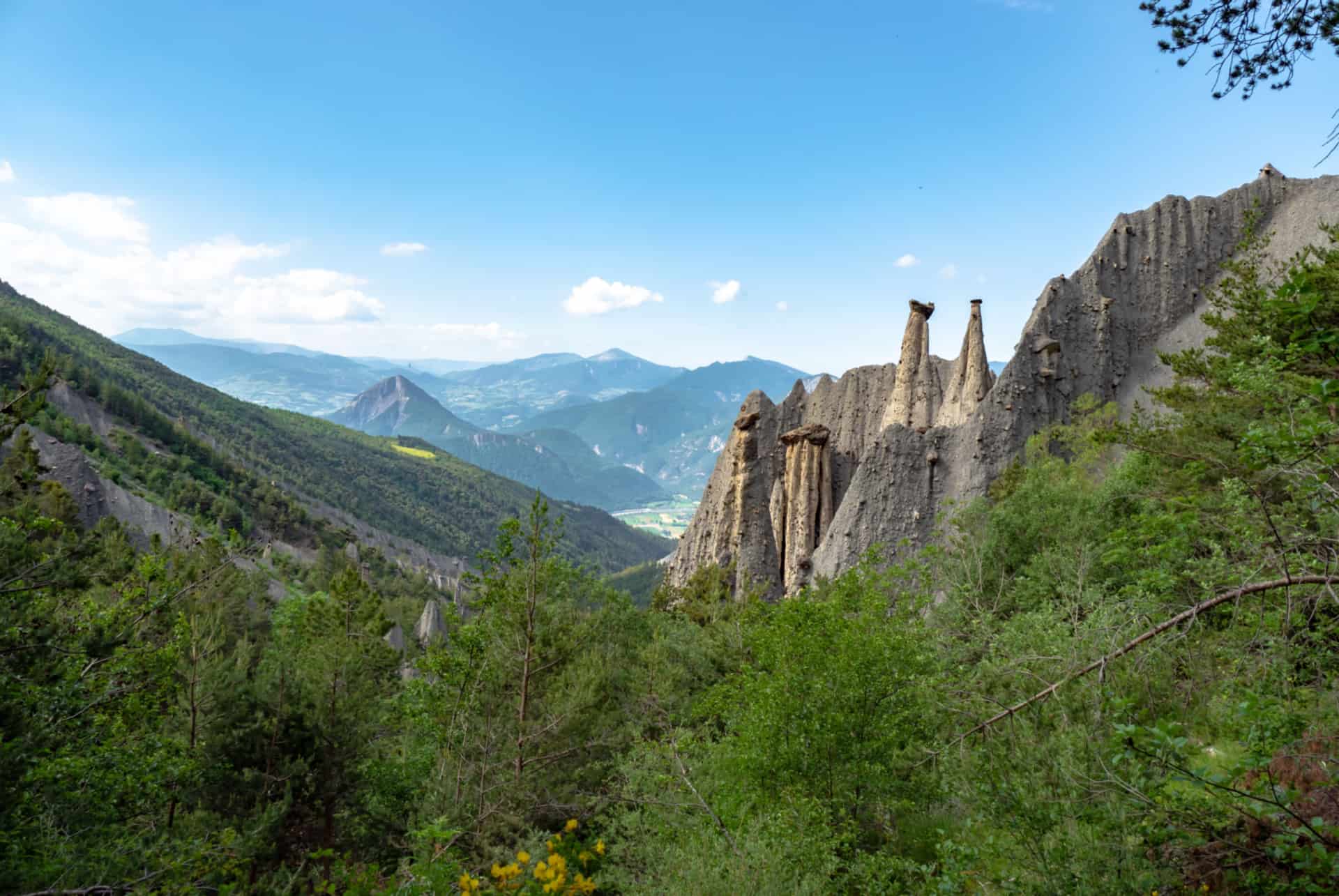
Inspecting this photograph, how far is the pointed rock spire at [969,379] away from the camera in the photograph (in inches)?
1212

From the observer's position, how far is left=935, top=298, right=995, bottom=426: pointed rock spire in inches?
1212

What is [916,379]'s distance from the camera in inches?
1326

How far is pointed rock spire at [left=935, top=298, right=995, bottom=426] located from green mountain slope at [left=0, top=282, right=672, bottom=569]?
249 ft

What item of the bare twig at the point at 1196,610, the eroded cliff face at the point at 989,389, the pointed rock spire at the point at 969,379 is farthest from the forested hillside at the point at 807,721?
the pointed rock spire at the point at 969,379

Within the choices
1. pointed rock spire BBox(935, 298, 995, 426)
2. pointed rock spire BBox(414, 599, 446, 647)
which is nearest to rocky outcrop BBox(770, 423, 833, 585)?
pointed rock spire BBox(935, 298, 995, 426)

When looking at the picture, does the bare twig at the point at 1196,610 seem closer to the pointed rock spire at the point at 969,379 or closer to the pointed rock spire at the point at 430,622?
the pointed rock spire at the point at 969,379

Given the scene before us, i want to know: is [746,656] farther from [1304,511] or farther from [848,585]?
[1304,511]

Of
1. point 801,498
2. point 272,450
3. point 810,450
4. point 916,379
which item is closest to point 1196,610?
point 801,498

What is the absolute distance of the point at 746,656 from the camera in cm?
1962

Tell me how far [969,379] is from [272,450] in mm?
155563

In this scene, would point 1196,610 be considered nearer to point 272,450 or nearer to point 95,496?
point 95,496

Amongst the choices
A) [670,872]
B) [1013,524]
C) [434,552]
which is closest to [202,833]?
[670,872]

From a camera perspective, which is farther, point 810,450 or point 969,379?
point 810,450

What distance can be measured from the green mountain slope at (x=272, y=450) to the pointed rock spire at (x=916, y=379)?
241 feet
